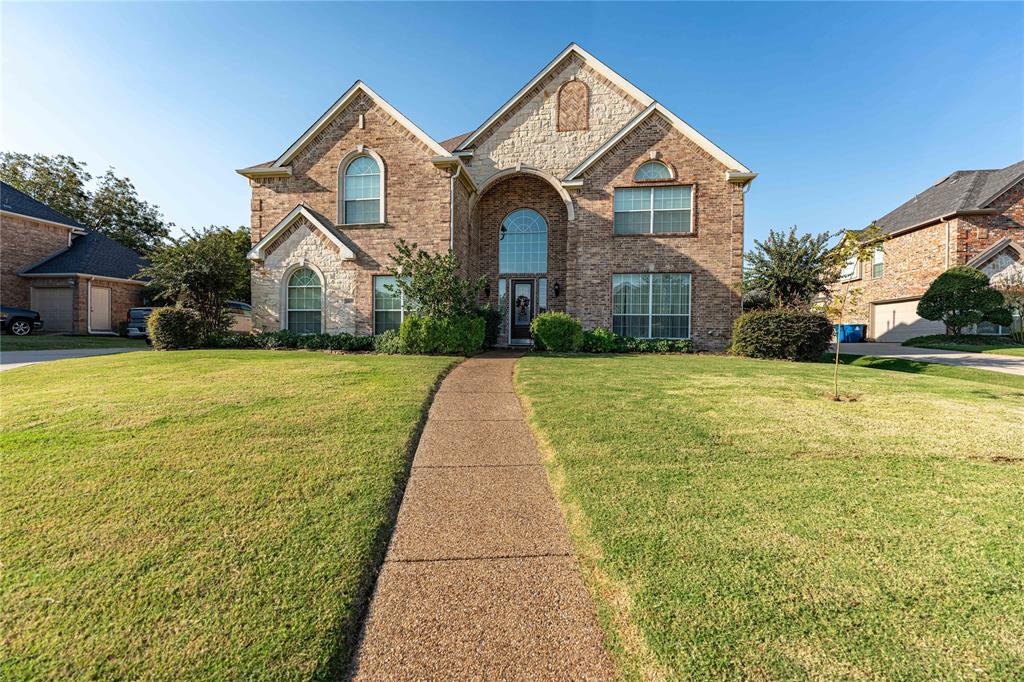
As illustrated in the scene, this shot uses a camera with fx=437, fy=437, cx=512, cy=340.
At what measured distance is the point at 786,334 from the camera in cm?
1272

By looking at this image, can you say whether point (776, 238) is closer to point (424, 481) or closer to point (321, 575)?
point (424, 481)

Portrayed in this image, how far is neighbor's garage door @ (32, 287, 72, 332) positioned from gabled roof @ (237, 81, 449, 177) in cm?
1462

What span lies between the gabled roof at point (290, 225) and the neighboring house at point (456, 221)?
0.04 metres

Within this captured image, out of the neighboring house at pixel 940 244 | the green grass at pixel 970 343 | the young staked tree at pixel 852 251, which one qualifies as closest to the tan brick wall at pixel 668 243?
the young staked tree at pixel 852 251

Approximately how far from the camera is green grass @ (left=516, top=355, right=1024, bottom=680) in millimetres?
1990

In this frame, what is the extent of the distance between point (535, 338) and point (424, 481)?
10.7 meters

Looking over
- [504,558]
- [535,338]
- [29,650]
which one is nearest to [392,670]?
[504,558]

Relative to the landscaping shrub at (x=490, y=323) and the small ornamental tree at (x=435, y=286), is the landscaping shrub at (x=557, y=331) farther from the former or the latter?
the small ornamental tree at (x=435, y=286)

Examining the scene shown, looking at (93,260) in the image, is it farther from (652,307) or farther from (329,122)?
(652,307)

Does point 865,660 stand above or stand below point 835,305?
below

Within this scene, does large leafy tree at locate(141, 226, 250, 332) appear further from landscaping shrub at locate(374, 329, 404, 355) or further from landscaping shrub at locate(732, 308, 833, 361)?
landscaping shrub at locate(732, 308, 833, 361)

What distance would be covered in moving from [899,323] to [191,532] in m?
33.2

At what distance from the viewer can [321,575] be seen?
2.48m

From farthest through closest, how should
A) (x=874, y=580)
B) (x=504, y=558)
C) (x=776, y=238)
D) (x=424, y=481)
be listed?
(x=776, y=238) → (x=424, y=481) → (x=504, y=558) → (x=874, y=580)
